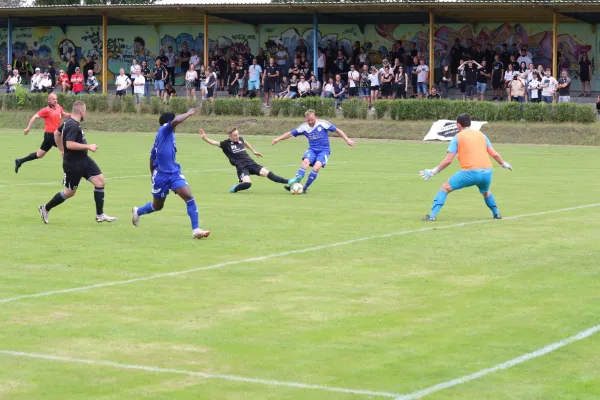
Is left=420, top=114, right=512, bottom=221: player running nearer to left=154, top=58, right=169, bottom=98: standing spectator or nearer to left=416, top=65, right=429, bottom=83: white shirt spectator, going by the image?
left=416, top=65, right=429, bottom=83: white shirt spectator

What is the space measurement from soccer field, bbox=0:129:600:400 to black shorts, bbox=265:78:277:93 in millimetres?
27157

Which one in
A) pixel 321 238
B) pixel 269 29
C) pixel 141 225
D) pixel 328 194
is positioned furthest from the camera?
pixel 269 29

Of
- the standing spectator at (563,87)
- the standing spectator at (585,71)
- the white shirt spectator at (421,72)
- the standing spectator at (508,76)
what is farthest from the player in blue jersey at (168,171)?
the standing spectator at (585,71)

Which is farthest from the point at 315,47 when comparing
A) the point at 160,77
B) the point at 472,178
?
the point at 472,178

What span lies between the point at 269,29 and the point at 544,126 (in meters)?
18.5

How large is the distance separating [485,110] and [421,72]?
458 centimetres

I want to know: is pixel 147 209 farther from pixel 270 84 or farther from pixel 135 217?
pixel 270 84

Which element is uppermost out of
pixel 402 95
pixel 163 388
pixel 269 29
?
pixel 269 29

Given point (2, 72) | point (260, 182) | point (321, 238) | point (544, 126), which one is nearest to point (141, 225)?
point (321, 238)

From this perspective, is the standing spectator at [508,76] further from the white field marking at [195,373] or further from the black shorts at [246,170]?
the white field marking at [195,373]

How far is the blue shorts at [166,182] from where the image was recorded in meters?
15.5

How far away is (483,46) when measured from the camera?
164 ft

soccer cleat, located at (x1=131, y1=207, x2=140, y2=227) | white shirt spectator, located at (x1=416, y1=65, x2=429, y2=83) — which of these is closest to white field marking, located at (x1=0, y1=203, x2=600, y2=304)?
soccer cleat, located at (x1=131, y1=207, x2=140, y2=227)

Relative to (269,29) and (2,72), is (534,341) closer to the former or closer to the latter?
(269,29)
